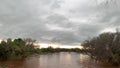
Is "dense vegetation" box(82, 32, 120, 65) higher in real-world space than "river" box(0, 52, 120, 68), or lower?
higher

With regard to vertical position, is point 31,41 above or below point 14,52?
above

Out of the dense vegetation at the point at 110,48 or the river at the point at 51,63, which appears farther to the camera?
the dense vegetation at the point at 110,48

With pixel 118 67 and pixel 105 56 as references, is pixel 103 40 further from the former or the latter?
pixel 118 67

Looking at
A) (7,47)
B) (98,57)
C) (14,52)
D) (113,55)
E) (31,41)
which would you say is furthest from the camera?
(31,41)

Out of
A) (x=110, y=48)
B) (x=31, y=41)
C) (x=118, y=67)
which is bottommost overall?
(x=118, y=67)

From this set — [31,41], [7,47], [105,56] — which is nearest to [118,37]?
[105,56]

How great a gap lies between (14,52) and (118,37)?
78.5ft

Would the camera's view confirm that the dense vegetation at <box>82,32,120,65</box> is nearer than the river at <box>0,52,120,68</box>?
→ No

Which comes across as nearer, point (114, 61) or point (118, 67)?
point (118, 67)

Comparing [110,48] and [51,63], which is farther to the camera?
[51,63]

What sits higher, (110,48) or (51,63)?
(110,48)

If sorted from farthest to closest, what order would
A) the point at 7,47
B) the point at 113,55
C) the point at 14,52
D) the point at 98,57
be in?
the point at 14,52 → the point at 7,47 → the point at 98,57 → the point at 113,55

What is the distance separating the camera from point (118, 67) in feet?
122

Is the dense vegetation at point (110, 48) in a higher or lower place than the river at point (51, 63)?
higher
